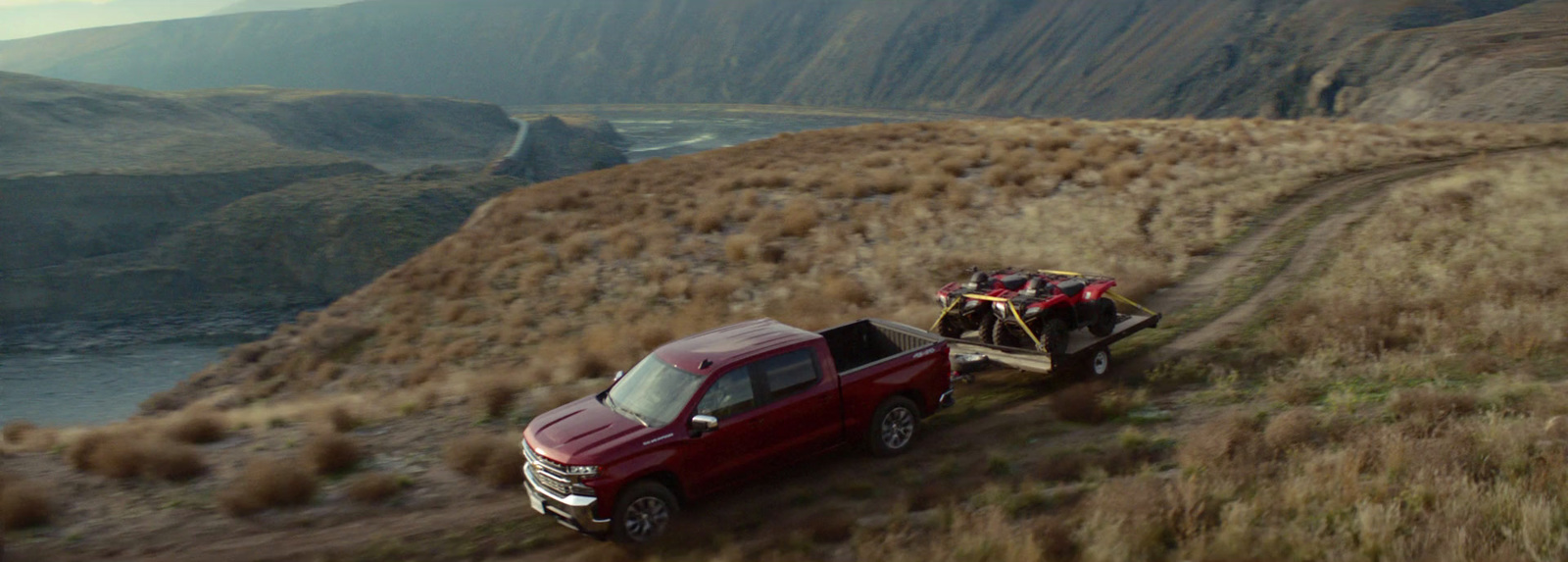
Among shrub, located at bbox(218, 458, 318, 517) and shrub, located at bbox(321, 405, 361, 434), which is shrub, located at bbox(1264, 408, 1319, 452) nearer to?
shrub, located at bbox(218, 458, 318, 517)

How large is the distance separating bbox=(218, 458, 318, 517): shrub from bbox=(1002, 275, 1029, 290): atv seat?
918cm

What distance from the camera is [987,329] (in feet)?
42.0

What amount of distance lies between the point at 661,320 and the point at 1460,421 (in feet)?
45.0

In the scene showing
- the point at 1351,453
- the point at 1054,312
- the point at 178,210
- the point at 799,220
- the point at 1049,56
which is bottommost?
the point at 178,210

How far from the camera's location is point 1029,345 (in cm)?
1235

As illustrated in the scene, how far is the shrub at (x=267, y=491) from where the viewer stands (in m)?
10.0

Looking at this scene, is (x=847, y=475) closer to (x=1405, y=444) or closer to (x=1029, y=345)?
(x=1029, y=345)

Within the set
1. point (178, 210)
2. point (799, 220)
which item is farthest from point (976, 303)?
point (178, 210)

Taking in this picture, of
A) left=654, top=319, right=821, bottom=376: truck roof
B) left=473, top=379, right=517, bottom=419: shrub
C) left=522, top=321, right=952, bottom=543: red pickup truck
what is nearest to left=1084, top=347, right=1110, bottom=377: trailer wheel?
left=522, top=321, right=952, bottom=543: red pickup truck

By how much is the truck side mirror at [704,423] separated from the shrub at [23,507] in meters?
7.26

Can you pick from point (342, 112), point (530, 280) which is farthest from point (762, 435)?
point (342, 112)

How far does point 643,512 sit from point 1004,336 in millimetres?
5944

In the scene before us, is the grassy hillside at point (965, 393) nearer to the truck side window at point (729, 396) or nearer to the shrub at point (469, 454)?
the shrub at point (469, 454)

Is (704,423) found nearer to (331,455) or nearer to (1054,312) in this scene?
(331,455)
